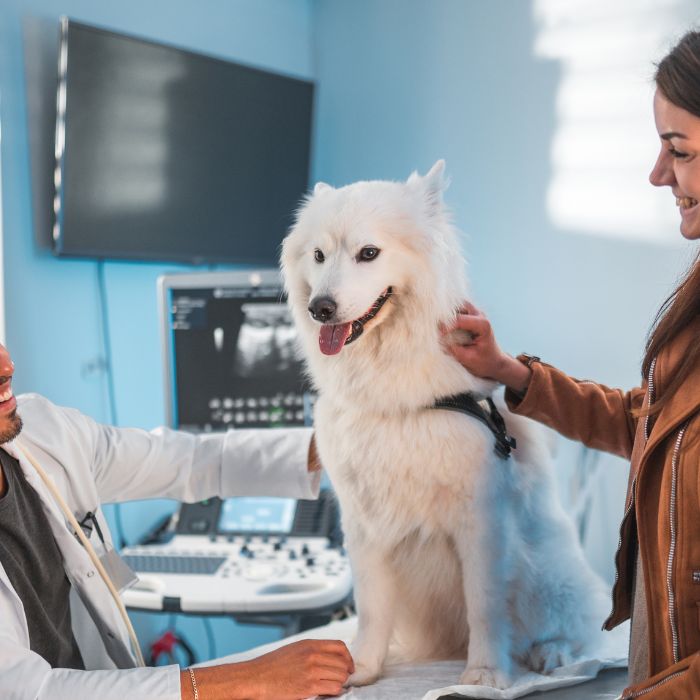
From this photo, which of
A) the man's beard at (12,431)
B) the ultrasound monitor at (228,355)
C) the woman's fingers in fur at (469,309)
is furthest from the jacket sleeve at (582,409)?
the ultrasound monitor at (228,355)

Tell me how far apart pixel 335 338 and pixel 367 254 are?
171mm

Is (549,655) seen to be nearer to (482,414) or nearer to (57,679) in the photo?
→ (482,414)

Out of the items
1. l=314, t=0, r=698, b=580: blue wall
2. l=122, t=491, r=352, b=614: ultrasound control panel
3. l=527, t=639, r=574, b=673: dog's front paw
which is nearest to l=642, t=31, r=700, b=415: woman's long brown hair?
l=527, t=639, r=574, b=673: dog's front paw

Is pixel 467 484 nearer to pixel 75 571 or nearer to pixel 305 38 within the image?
pixel 75 571

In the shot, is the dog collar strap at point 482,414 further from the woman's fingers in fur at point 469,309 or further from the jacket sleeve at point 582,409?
the woman's fingers in fur at point 469,309

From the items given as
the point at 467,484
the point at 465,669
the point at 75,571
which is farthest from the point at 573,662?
the point at 75,571

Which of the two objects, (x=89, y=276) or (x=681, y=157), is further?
(x=89, y=276)

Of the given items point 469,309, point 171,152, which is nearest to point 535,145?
point 171,152

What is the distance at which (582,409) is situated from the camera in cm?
Answer: 140

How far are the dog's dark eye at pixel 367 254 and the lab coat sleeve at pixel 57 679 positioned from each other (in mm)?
751

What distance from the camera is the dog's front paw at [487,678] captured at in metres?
1.29

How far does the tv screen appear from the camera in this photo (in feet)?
8.13

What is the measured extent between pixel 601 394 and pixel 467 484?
1.02 ft

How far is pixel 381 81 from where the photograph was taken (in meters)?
3.31
